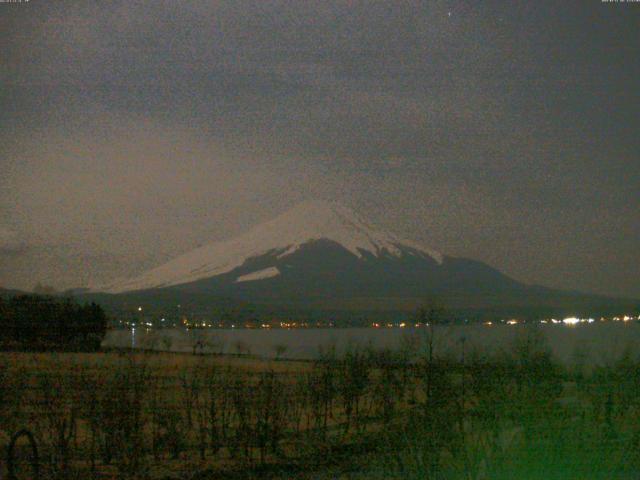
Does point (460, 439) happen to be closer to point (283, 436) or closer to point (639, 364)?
point (639, 364)

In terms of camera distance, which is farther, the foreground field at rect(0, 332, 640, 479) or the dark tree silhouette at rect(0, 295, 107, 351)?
the dark tree silhouette at rect(0, 295, 107, 351)

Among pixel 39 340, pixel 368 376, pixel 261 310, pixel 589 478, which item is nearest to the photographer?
pixel 589 478

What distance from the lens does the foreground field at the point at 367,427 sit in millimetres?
7566

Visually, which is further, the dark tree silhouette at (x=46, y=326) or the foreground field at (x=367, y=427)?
the dark tree silhouette at (x=46, y=326)

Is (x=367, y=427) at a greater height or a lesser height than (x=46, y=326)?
lesser

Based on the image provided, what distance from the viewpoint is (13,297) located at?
4762cm

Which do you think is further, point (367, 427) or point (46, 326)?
point (46, 326)

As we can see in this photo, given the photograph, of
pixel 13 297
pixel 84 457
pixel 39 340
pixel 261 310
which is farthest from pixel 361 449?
pixel 261 310

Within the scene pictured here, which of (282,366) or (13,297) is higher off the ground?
(13,297)

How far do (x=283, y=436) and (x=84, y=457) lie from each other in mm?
3739

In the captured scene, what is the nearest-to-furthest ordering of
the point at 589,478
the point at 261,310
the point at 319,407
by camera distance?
1. the point at 589,478
2. the point at 319,407
3. the point at 261,310

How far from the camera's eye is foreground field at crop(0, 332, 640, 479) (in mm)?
7566

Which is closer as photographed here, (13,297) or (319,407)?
(319,407)

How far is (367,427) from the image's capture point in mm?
17234
